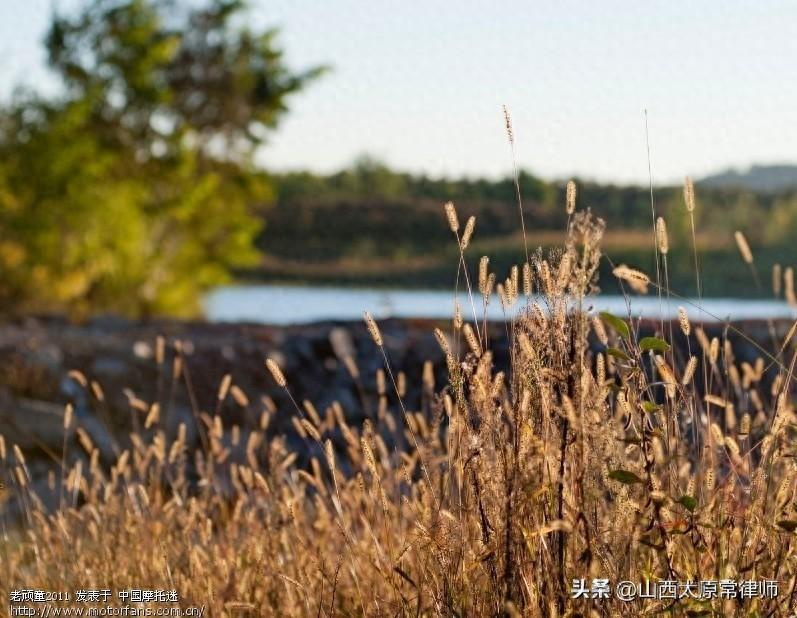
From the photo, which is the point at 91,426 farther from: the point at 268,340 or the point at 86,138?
the point at 86,138

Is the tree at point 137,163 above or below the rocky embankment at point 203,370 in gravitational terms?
above

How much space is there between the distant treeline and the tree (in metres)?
5.72

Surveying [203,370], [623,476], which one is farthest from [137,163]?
[623,476]

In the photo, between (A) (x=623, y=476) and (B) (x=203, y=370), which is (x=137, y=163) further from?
(A) (x=623, y=476)

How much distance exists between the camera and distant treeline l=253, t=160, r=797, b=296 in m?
25.4

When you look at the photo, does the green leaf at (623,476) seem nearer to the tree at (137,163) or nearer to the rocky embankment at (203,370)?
the rocky embankment at (203,370)

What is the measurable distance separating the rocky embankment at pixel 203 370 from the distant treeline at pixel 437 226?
15.3m

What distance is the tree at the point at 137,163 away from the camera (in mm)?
13102

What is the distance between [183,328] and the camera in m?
8.27

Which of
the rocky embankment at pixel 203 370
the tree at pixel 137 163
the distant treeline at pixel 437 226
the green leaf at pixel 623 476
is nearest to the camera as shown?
the green leaf at pixel 623 476

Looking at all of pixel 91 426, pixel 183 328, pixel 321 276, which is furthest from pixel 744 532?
pixel 321 276

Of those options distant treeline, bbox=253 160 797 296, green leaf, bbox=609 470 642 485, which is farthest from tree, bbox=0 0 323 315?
green leaf, bbox=609 470 642 485

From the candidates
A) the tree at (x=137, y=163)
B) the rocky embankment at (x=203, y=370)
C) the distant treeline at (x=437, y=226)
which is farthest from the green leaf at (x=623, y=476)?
the distant treeline at (x=437, y=226)

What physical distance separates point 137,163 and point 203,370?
10.3 metres
